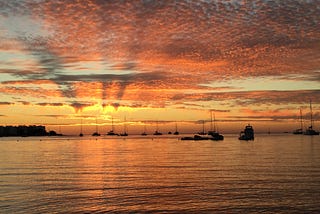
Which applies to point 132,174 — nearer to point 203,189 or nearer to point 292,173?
point 203,189

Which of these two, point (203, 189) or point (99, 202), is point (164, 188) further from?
point (99, 202)

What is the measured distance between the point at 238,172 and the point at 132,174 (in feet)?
57.2

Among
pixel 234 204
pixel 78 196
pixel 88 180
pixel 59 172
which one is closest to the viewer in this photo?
pixel 234 204

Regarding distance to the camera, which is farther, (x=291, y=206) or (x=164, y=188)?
(x=164, y=188)

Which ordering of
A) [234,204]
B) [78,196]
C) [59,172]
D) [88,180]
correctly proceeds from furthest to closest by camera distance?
[59,172] → [88,180] → [78,196] → [234,204]

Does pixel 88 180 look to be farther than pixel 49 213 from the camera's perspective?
Yes

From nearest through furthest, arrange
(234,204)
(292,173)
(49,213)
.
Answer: (49,213), (234,204), (292,173)

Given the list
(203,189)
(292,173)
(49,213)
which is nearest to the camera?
(49,213)

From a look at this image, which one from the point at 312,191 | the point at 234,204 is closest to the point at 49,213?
the point at 234,204

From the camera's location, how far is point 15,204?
127 feet

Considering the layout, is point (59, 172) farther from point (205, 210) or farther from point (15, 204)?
point (205, 210)

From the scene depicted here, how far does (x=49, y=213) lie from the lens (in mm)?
35000

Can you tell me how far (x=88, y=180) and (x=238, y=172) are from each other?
24236 mm

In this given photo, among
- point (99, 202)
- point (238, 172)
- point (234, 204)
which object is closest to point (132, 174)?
point (238, 172)
